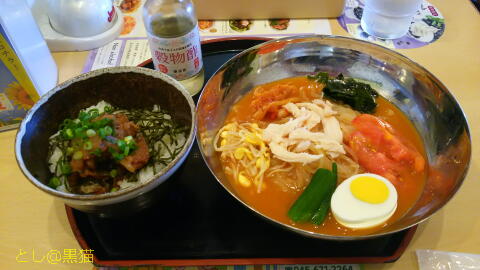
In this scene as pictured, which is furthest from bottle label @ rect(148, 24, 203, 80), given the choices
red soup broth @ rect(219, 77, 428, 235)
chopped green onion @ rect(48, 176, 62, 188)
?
chopped green onion @ rect(48, 176, 62, 188)

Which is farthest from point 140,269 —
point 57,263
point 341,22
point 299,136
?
point 341,22

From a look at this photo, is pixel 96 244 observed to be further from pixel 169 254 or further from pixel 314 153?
pixel 314 153

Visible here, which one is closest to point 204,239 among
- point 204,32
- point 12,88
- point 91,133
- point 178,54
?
point 91,133

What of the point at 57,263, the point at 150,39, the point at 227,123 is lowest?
the point at 57,263

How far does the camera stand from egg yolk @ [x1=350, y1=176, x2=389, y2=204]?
4.37 ft

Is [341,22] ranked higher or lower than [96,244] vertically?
higher

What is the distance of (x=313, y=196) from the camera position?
136cm

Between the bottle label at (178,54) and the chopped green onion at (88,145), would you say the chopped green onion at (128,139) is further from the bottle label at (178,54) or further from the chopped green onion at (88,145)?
the bottle label at (178,54)

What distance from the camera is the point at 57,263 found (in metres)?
1.32

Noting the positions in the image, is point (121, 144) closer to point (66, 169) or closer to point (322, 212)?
point (66, 169)

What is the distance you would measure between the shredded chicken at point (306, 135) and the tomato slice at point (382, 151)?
0.09 metres

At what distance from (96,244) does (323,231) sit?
84 cm

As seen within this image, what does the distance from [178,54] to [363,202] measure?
102 cm

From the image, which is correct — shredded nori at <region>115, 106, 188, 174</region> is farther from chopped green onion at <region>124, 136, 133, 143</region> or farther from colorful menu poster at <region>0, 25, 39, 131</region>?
colorful menu poster at <region>0, 25, 39, 131</region>
